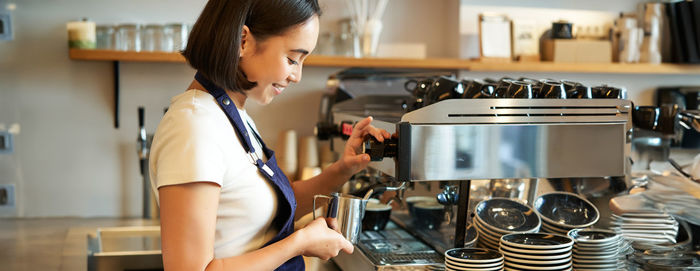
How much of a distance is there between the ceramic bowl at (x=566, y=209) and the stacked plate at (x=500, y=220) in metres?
0.04

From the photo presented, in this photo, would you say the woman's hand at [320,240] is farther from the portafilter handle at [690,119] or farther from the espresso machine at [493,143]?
the portafilter handle at [690,119]

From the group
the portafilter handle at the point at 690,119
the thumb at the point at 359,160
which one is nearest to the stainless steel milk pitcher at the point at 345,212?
the thumb at the point at 359,160

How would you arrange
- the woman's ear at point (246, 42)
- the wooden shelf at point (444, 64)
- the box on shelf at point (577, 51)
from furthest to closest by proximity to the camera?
the box on shelf at point (577, 51) → the wooden shelf at point (444, 64) → the woman's ear at point (246, 42)

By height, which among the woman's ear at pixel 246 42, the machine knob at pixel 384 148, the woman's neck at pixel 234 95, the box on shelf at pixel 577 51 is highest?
the box on shelf at pixel 577 51

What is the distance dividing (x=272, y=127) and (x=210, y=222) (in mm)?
1735

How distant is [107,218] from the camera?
2539 millimetres

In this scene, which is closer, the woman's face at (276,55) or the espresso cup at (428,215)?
the woman's face at (276,55)

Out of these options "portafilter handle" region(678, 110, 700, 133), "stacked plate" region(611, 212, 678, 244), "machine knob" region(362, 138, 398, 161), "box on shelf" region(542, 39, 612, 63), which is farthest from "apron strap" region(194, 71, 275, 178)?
"box on shelf" region(542, 39, 612, 63)

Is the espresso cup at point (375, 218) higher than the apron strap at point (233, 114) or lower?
lower

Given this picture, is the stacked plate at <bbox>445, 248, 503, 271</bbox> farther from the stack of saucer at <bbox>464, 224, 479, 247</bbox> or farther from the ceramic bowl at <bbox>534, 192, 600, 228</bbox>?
the ceramic bowl at <bbox>534, 192, 600, 228</bbox>

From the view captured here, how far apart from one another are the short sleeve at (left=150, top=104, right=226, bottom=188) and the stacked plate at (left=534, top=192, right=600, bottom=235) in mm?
750

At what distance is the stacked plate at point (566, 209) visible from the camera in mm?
1426

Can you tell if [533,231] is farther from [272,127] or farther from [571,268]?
[272,127]

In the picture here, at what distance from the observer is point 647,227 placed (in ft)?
4.79
